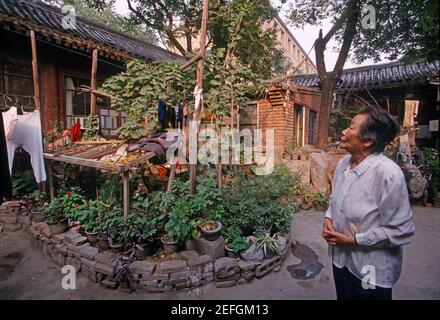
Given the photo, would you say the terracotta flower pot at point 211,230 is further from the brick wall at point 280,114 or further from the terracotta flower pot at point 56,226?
the brick wall at point 280,114

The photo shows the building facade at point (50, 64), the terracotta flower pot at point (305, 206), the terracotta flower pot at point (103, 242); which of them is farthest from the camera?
the terracotta flower pot at point (305, 206)

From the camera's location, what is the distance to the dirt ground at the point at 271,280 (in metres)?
3.43

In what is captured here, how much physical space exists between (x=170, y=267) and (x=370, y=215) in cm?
274

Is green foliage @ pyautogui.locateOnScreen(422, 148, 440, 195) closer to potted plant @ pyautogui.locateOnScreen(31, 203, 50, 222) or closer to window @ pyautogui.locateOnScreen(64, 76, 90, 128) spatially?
potted plant @ pyautogui.locateOnScreen(31, 203, 50, 222)

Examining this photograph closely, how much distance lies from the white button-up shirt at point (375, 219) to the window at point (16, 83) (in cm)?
762

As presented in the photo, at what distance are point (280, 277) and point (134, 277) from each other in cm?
215

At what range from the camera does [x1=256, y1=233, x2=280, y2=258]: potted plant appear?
4.05 m

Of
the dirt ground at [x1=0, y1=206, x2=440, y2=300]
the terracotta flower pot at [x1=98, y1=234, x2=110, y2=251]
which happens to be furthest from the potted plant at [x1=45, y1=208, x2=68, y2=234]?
the terracotta flower pot at [x1=98, y1=234, x2=110, y2=251]

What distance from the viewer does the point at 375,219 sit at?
69.0 inches

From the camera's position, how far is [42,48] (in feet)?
24.0

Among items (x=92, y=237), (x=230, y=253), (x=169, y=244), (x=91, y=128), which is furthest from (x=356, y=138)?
(x=91, y=128)

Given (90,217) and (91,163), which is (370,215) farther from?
(90,217)

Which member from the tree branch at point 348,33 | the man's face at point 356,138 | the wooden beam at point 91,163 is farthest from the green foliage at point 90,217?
the tree branch at point 348,33
